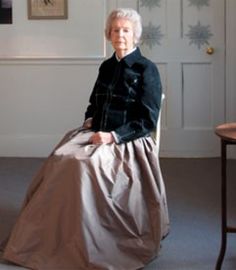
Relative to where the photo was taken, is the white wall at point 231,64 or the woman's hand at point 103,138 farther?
the white wall at point 231,64

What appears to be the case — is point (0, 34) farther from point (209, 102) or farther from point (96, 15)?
point (209, 102)

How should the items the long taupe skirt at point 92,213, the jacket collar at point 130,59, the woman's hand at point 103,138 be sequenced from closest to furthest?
the long taupe skirt at point 92,213, the woman's hand at point 103,138, the jacket collar at point 130,59

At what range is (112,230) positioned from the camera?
2752 mm

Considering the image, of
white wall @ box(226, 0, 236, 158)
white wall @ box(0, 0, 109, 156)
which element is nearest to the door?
white wall @ box(226, 0, 236, 158)

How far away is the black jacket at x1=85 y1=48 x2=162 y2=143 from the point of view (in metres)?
2.90

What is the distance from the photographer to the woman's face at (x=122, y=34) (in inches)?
116

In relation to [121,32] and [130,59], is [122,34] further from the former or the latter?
[130,59]

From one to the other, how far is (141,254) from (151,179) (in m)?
0.36

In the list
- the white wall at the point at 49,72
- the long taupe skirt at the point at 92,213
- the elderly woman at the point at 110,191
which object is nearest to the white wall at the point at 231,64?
the white wall at the point at 49,72

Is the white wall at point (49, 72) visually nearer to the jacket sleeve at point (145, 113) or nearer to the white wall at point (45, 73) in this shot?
the white wall at point (45, 73)

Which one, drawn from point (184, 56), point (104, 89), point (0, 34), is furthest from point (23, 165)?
point (104, 89)

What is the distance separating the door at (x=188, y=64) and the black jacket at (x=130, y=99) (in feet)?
7.14

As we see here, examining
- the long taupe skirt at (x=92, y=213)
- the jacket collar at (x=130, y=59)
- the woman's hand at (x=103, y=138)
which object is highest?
the jacket collar at (x=130, y=59)

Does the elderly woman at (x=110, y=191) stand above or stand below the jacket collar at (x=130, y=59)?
below
